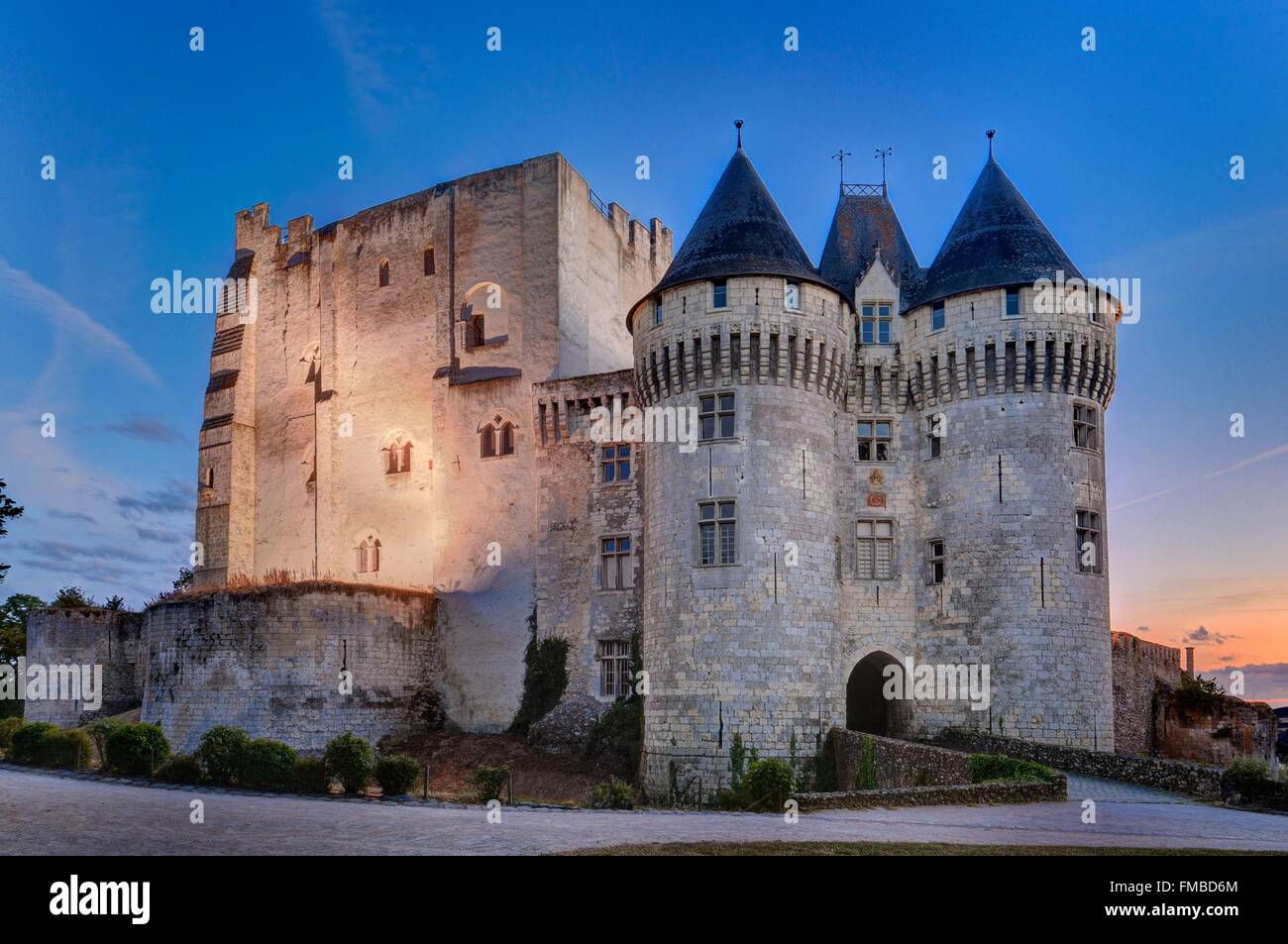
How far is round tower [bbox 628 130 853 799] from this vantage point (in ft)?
97.1

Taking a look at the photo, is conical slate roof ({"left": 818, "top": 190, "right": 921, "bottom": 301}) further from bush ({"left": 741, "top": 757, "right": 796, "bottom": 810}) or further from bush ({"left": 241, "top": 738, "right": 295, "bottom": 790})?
bush ({"left": 241, "top": 738, "right": 295, "bottom": 790})

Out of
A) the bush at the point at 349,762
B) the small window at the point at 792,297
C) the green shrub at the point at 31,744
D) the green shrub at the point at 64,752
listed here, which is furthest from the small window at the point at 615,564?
the green shrub at the point at 31,744

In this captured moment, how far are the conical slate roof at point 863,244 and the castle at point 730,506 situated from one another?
0.10m

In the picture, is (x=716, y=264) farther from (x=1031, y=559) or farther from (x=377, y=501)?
(x=377, y=501)

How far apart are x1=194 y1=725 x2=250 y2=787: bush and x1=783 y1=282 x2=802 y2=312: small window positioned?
18.1 meters

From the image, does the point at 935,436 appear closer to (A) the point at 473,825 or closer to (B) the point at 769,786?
(B) the point at 769,786

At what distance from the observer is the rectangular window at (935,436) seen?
3259 cm

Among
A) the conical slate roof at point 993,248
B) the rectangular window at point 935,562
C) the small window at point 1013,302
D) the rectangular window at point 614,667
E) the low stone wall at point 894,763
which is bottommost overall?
the low stone wall at point 894,763

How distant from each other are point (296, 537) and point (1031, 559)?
29.1m

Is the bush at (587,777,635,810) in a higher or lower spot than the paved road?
lower

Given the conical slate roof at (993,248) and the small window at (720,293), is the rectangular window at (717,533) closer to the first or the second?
the small window at (720,293)

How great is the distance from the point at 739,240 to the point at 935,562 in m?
11.0

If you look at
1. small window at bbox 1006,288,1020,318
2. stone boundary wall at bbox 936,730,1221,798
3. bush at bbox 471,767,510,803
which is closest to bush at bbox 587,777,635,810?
bush at bbox 471,767,510,803

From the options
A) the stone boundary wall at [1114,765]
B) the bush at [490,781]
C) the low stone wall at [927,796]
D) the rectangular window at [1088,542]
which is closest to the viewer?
the low stone wall at [927,796]
